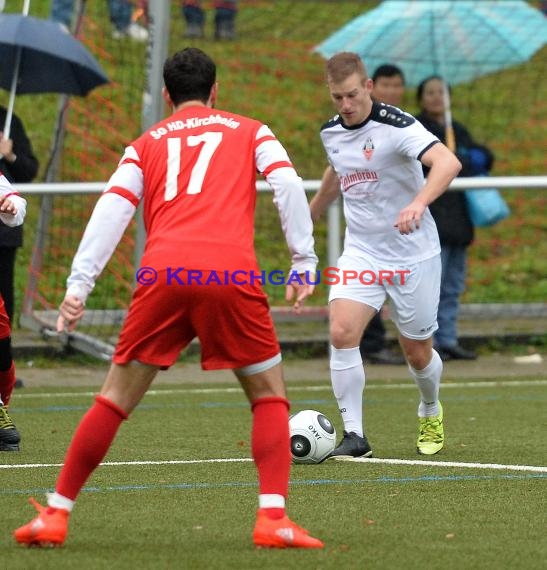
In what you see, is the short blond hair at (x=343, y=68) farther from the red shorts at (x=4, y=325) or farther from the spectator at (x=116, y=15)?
the spectator at (x=116, y=15)

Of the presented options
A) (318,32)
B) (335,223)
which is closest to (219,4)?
(318,32)

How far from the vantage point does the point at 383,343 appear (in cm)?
1227

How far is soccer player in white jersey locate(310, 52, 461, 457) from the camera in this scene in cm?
743

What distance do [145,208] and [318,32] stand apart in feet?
47.2

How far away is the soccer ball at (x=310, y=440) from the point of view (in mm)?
7246

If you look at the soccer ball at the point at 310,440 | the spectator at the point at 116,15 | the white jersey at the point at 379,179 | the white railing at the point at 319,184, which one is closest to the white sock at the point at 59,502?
the soccer ball at the point at 310,440

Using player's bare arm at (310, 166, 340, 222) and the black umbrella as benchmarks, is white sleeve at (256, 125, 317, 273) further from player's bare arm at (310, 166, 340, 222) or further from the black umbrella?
the black umbrella

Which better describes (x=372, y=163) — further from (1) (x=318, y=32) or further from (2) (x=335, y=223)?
(1) (x=318, y=32)

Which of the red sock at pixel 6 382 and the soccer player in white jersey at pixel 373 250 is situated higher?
the soccer player in white jersey at pixel 373 250

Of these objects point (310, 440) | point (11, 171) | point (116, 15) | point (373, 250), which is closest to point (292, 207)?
point (310, 440)

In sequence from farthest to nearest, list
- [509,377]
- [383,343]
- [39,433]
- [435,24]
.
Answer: [435,24], [383,343], [509,377], [39,433]

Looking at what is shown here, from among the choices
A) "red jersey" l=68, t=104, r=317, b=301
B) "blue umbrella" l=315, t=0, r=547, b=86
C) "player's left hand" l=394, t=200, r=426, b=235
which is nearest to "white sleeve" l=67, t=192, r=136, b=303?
"red jersey" l=68, t=104, r=317, b=301

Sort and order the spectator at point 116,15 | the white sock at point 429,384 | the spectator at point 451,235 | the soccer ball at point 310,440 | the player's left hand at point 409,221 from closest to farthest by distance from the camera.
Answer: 1. the player's left hand at point 409,221
2. the soccer ball at point 310,440
3. the white sock at point 429,384
4. the spectator at point 451,235
5. the spectator at point 116,15

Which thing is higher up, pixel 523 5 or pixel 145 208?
pixel 523 5
